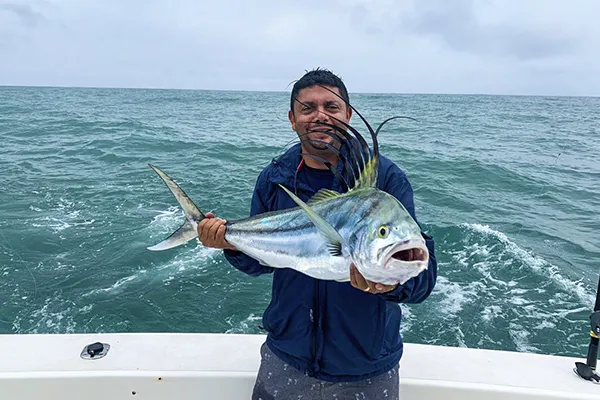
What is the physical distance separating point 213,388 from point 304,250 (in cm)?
115

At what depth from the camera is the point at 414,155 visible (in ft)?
49.8

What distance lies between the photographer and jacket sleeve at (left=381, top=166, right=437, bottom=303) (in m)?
1.84

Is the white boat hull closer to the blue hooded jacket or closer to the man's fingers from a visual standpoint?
the blue hooded jacket

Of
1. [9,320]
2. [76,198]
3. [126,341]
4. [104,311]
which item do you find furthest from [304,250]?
[76,198]

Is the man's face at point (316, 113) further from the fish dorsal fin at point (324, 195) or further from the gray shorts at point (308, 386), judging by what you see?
the gray shorts at point (308, 386)

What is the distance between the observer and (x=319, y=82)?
2.32 meters

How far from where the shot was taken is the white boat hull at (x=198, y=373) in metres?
2.37

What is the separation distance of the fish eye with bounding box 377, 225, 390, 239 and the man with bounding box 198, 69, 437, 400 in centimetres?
47

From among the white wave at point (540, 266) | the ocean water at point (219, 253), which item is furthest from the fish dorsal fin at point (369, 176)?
the white wave at point (540, 266)

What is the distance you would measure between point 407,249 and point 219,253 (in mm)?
5761

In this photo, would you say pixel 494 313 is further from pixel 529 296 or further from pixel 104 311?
pixel 104 311

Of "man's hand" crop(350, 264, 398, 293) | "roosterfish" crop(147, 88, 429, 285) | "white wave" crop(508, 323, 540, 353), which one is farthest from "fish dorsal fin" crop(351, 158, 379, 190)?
"white wave" crop(508, 323, 540, 353)

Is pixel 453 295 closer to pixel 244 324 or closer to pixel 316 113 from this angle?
pixel 244 324

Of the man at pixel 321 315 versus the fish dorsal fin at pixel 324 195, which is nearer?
the fish dorsal fin at pixel 324 195
